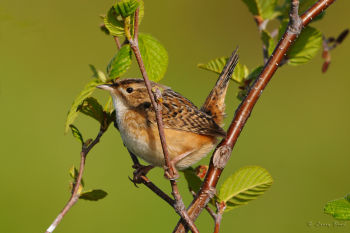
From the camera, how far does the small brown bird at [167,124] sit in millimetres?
2352

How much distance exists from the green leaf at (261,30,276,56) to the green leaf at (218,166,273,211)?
523mm

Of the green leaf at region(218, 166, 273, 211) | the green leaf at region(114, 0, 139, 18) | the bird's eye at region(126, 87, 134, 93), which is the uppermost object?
the green leaf at region(114, 0, 139, 18)

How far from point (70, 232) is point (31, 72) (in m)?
3.40

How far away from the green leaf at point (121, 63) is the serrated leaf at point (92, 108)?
23 cm

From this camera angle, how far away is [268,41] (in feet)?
6.93

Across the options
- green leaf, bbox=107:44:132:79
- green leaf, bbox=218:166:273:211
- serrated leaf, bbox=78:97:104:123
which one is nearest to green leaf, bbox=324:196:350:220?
green leaf, bbox=218:166:273:211

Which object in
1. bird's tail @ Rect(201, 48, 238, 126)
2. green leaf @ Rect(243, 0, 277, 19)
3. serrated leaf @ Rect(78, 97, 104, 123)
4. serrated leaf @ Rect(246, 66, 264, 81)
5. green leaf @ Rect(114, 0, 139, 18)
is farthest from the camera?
bird's tail @ Rect(201, 48, 238, 126)

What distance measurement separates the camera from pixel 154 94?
150cm

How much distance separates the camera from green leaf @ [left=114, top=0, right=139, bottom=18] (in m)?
1.45

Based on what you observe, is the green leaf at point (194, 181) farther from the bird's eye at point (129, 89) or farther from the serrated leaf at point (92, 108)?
the bird's eye at point (129, 89)

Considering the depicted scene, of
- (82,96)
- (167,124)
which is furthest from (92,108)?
(167,124)

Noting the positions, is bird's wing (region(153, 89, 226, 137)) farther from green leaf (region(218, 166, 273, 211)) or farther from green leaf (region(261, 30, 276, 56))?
green leaf (region(218, 166, 273, 211))

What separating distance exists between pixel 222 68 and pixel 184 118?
354mm

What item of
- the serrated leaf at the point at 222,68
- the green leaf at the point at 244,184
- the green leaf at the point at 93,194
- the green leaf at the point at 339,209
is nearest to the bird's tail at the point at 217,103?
the serrated leaf at the point at 222,68
